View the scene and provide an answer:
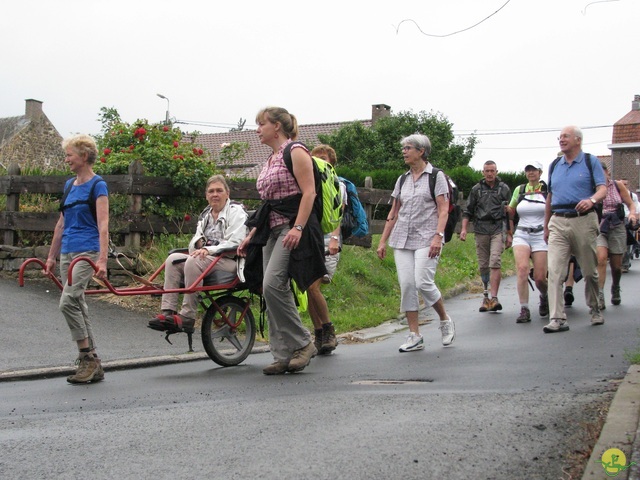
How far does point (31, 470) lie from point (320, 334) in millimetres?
4632

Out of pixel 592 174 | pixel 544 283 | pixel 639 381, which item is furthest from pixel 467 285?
pixel 639 381

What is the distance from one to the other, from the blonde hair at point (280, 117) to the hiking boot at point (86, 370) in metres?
2.35

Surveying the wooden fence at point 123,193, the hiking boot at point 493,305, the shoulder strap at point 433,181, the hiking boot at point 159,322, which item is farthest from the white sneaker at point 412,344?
the wooden fence at point 123,193

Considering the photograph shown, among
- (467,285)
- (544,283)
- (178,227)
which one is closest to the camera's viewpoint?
(544,283)

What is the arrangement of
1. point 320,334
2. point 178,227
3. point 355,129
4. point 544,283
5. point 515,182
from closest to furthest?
point 320,334 < point 544,283 < point 178,227 < point 515,182 < point 355,129

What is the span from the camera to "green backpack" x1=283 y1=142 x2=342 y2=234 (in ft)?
24.9

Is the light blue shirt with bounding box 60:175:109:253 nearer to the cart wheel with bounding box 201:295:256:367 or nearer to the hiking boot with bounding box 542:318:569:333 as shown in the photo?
the cart wheel with bounding box 201:295:256:367

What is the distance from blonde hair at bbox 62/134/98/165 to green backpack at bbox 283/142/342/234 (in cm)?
164

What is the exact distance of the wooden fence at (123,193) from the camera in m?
13.3

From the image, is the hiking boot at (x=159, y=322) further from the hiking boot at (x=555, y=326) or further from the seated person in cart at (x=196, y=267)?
the hiking boot at (x=555, y=326)

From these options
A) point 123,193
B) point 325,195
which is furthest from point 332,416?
point 123,193

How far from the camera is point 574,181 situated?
9.61 m

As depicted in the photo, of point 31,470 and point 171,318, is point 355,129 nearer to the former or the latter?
point 171,318

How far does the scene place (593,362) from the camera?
756cm
